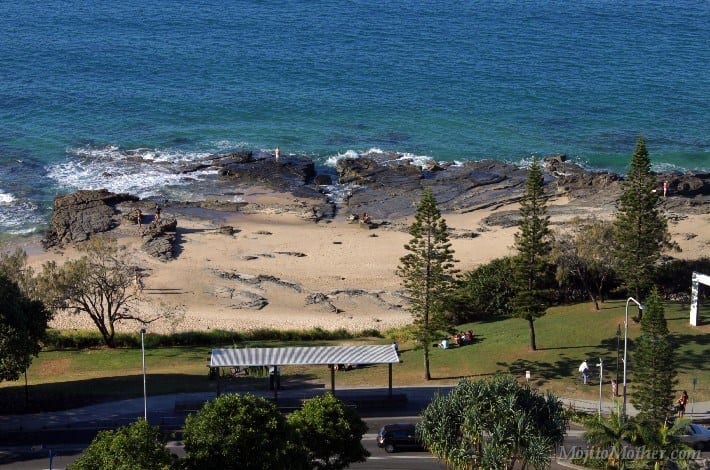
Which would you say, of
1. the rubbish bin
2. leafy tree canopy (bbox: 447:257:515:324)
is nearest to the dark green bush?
leafy tree canopy (bbox: 447:257:515:324)

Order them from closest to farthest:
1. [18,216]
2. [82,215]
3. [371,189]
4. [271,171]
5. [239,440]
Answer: [239,440] → [82,215] → [18,216] → [371,189] → [271,171]

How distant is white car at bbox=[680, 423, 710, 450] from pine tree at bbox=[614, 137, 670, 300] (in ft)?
37.8

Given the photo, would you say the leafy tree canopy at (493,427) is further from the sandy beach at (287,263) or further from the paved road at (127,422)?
the sandy beach at (287,263)

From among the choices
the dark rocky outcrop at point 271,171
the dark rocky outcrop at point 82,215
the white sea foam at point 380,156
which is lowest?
the dark rocky outcrop at point 82,215

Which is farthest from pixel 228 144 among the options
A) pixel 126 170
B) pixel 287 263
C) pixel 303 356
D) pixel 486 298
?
pixel 303 356

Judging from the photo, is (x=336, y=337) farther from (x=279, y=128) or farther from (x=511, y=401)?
(x=279, y=128)

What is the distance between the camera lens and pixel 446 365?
142 feet

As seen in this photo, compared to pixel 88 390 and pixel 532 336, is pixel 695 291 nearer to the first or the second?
pixel 532 336

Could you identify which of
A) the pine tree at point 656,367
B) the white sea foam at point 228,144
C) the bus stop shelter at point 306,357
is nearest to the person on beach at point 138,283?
the bus stop shelter at point 306,357

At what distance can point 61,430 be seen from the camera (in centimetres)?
3650

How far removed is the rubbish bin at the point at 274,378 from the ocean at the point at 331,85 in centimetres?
3135

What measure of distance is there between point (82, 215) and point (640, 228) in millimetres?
38448

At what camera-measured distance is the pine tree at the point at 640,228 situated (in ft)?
143

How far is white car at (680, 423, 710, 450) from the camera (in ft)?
108
